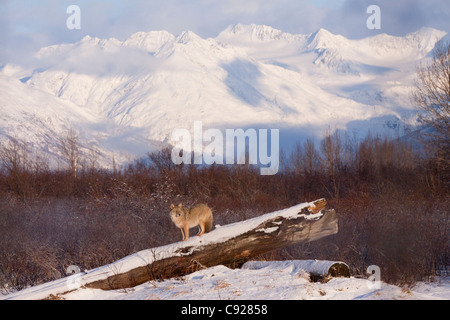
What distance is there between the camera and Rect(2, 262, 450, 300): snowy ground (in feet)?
19.8

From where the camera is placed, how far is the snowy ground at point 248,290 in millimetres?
6043

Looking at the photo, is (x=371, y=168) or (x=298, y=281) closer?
(x=298, y=281)

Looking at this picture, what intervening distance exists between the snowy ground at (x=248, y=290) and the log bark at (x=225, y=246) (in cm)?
27

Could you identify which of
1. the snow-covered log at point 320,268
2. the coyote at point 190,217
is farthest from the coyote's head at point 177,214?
the snow-covered log at point 320,268

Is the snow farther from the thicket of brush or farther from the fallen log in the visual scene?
the thicket of brush

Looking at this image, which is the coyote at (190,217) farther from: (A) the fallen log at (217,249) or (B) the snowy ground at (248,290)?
(B) the snowy ground at (248,290)

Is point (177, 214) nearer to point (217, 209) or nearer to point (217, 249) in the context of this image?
point (217, 249)

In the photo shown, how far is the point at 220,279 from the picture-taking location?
680 centimetres

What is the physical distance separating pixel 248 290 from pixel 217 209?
13374 millimetres

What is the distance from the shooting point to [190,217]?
7793mm
